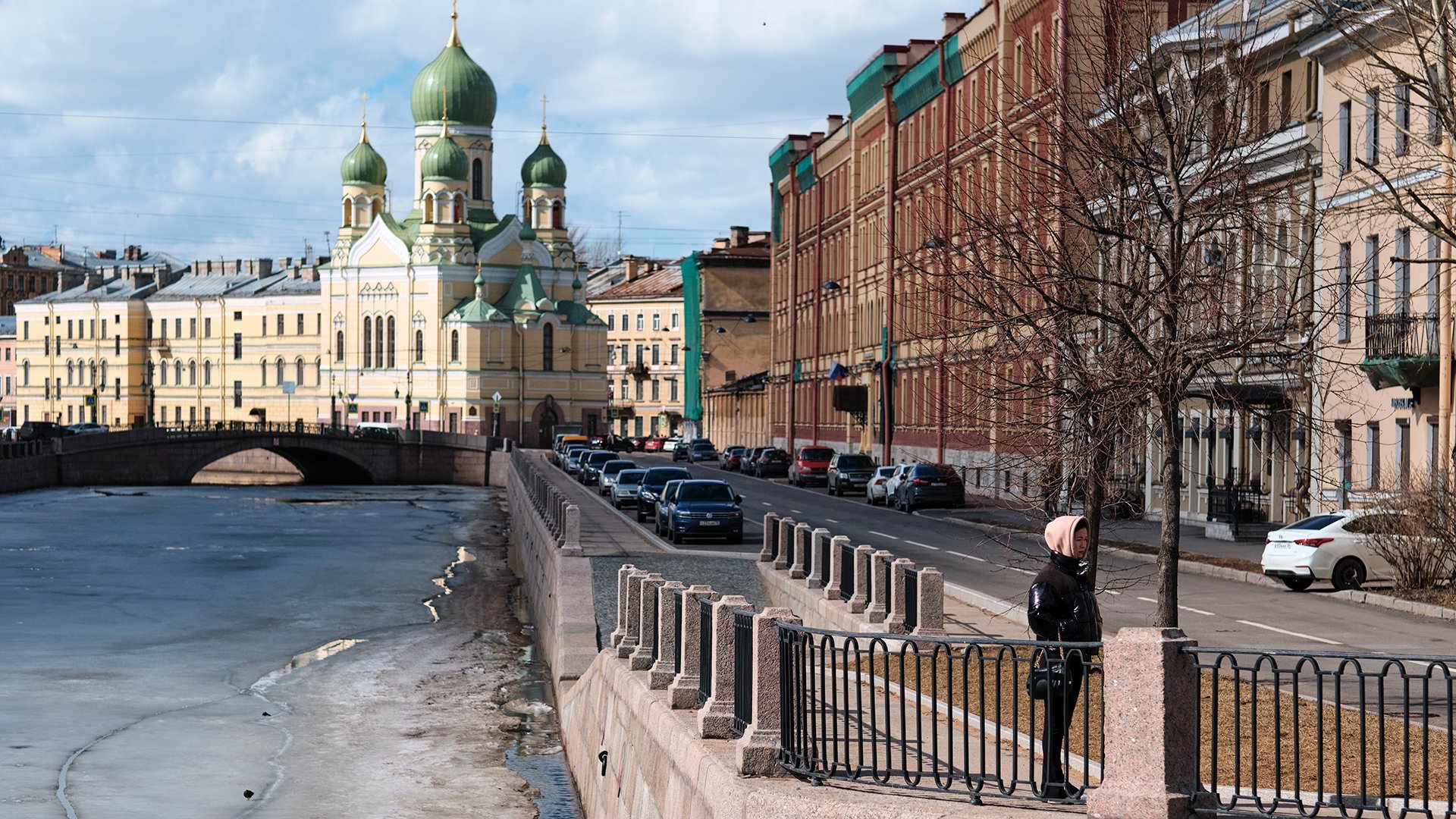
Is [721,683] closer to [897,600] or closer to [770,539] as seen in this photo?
[897,600]

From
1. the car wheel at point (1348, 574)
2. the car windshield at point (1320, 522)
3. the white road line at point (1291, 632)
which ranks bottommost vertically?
the white road line at point (1291, 632)

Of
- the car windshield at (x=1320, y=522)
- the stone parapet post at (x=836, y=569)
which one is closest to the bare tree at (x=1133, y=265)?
the stone parapet post at (x=836, y=569)

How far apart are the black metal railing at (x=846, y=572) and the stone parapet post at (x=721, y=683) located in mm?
11150

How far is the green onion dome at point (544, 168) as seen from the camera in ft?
499

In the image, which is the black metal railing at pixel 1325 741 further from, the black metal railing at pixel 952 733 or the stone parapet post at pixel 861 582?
the stone parapet post at pixel 861 582

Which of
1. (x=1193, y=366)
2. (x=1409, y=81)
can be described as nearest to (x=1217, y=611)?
(x=1193, y=366)

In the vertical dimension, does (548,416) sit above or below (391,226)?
below

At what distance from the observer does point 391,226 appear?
143 metres

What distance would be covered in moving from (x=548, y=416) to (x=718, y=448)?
1796cm

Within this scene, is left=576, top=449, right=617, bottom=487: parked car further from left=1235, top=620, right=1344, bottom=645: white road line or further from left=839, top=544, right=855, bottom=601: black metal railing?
left=1235, top=620, right=1344, bottom=645: white road line

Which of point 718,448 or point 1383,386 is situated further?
point 718,448

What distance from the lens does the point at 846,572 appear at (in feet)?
81.1

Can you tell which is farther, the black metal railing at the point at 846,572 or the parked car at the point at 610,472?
the parked car at the point at 610,472

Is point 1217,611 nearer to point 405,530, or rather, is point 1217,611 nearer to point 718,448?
point 405,530
